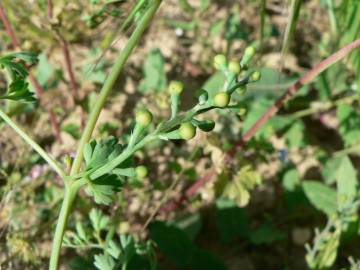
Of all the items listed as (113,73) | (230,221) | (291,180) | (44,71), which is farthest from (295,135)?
(113,73)

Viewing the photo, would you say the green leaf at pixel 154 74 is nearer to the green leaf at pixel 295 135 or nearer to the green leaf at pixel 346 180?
the green leaf at pixel 295 135

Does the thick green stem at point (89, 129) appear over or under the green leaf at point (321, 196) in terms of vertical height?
over

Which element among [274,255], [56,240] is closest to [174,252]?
[274,255]

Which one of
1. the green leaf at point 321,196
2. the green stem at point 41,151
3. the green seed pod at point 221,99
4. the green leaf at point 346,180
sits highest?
the green seed pod at point 221,99

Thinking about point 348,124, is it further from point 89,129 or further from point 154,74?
point 89,129

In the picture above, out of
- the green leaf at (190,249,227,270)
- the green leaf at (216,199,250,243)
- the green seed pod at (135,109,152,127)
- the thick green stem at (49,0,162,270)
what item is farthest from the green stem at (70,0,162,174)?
the green leaf at (216,199,250,243)

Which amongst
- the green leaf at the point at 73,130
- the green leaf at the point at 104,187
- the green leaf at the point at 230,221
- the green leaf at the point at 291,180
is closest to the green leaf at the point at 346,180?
the green leaf at the point at 291,180
